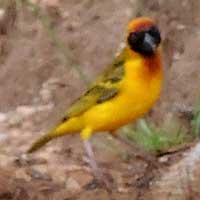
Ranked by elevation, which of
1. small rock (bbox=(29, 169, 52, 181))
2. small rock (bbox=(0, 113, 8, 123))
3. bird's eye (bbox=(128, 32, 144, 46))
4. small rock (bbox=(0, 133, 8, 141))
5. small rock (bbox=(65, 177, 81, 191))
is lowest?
small rock (bbox=(0, 133, 8, 141))

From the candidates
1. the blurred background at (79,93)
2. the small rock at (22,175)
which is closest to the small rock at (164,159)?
the blurred background at (79,93)

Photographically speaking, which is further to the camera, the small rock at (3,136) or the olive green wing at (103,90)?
the small rock at (3,136)

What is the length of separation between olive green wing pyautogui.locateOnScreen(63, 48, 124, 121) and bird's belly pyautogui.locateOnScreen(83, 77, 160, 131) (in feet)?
0.15

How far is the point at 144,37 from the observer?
579 centimetres

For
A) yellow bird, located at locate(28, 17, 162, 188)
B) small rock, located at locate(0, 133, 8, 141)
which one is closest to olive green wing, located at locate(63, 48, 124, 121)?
yellow bird, located at locate(28, 17, 162, 188)

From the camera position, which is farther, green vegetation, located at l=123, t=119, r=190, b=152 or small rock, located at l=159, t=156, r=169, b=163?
green vegetation, located at l=123, t=119, r=190, b=152

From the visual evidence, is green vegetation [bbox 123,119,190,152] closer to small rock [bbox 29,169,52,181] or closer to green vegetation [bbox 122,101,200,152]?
green vegetation [bbox 122,101,200,152]

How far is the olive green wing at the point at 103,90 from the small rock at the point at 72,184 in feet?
1.35

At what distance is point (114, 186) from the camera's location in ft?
18.9

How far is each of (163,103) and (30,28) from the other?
1478 millimetres

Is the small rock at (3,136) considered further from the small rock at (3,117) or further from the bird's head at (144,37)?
the bird's head at (144,37)

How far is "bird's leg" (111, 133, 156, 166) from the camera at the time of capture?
5.97 meters

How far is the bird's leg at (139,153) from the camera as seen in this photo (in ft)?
19.6

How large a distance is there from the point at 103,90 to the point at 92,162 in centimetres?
43
